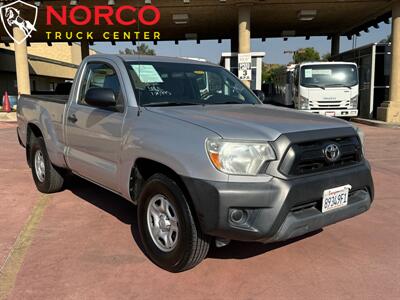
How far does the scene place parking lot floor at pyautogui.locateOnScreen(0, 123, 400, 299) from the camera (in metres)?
3.41

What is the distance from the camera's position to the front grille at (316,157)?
329 cm

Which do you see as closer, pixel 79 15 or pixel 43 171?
pixel 43 171

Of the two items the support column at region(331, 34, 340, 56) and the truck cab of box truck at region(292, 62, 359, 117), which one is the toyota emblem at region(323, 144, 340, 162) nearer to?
the truck cab of box truck at region(292, 62, 359, 117)

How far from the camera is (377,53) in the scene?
19109 millimetres

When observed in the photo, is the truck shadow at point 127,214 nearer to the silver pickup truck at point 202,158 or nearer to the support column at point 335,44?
the silver pickup truck at point 202,158

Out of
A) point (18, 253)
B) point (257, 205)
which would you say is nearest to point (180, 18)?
point (18, 253)

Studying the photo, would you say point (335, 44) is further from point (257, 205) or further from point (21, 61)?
point (257, 205)

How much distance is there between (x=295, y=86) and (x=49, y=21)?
12.6 meters

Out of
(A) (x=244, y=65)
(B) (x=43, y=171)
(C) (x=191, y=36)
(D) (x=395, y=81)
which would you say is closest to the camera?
(B) (x=43, y=171)

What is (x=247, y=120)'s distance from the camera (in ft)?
11.9

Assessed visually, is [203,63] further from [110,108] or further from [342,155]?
[342,155]

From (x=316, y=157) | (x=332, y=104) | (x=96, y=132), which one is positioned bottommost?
(x=332, y=104)

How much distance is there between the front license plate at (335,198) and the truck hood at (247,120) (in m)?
0.54

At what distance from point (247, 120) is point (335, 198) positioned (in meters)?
0.99
